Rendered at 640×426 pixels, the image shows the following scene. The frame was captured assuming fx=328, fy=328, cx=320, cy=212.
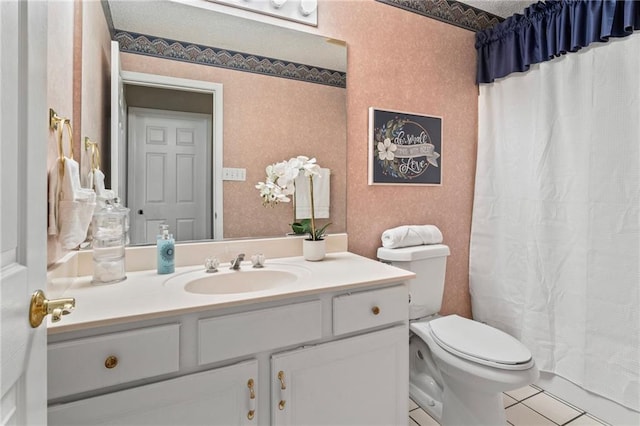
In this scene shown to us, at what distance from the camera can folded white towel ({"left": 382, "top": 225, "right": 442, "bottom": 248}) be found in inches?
71.0

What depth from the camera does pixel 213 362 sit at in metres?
1.00

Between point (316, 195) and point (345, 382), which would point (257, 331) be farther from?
point (316, 195)

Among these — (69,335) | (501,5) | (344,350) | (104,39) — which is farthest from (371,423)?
(501,5)

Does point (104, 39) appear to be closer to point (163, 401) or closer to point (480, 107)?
point (163, 401)

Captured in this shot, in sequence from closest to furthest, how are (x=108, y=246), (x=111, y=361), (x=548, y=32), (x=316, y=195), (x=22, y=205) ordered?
(x=22, y=205), (x=111, y=361), (x=108, y=246), (x=316, y=195), (x=548, y=32)

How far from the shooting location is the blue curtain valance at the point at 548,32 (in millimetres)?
1547

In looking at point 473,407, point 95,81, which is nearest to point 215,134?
point 95,81

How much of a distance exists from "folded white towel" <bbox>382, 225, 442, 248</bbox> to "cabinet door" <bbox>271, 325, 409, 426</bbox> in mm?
573

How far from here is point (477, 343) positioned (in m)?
1.46

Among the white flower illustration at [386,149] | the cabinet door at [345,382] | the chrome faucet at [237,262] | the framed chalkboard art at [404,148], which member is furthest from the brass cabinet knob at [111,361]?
the white flower illustration at [386,149]

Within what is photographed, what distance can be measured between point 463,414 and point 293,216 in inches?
47.2

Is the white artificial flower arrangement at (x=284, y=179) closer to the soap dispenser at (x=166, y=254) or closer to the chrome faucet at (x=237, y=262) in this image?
the chrome faucet at (x=237, y=262)

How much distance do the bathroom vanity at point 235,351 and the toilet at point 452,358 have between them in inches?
11.3

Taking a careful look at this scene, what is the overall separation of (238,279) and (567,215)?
5.73 ft
